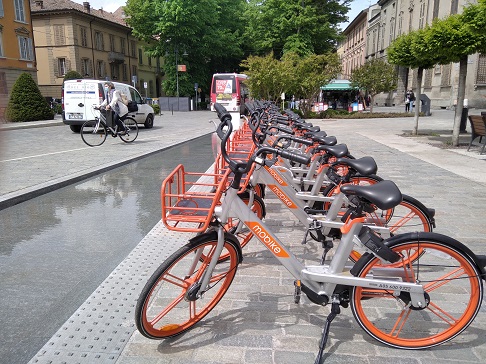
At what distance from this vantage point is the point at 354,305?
8.69 ft

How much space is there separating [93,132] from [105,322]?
10798mm

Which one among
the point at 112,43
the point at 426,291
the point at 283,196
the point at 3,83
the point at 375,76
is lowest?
the point at 426,291

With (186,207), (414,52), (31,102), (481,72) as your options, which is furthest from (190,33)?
(186,207)

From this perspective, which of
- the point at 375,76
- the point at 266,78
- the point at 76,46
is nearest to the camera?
the point at 266,78

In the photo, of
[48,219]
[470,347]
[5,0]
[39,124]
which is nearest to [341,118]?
[39,124]

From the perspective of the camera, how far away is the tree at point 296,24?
37125 mm

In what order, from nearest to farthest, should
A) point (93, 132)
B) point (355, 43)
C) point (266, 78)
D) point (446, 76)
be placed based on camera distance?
point (93, 132), point (266, 78), point (446, 76), point (355, 43)

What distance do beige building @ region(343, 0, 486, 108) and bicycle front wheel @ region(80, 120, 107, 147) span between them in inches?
750

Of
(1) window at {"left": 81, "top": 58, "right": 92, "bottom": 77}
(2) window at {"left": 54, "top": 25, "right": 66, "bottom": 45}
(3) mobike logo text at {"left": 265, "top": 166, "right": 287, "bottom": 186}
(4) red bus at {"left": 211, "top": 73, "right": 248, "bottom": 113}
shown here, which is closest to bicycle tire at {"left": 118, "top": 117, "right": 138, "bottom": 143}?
(3) mobike logo text at {"left": 265, "top": 166, "right": 287, "bottom": 186}

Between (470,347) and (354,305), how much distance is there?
781 millimetres

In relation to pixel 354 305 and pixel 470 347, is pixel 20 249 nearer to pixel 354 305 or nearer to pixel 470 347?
pixel 354 305

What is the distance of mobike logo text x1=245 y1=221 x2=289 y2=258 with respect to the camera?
2.72 metres

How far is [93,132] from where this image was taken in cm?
1281

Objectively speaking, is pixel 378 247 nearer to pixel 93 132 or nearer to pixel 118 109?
pixel 118 109
